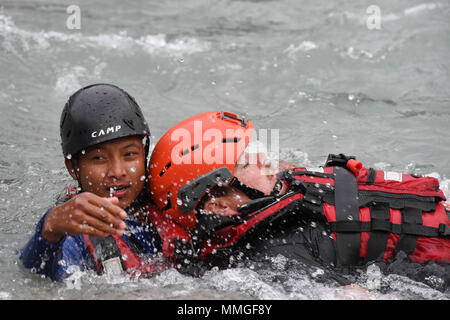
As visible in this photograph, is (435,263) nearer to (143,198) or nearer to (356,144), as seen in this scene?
(143,198)

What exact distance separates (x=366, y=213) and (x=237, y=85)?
16.6 ft

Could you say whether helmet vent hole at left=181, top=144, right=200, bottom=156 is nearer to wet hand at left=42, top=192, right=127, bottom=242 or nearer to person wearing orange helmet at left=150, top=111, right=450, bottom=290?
person wearing orange helmet at left=150, top=111, right=450, bottom=290

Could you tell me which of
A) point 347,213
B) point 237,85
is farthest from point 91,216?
point 237,85

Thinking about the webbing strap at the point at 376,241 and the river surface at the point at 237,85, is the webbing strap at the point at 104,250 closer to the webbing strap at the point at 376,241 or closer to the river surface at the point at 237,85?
the river surface at the point at 237,85

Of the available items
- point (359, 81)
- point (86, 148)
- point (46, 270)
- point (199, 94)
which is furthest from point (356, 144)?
point (46, 270)

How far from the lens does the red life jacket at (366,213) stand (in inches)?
168

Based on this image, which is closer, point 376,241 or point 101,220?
point 101,220

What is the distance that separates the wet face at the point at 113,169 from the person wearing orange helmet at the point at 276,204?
203 mm

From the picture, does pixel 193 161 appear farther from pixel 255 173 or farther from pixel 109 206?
pixel 109 206

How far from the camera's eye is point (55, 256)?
412cm

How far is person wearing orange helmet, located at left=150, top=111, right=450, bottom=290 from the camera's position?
14.1 ft

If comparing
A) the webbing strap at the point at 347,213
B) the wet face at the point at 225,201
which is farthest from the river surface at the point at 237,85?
the wet face at the point at 225,201

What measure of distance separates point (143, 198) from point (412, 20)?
25.8 feet
